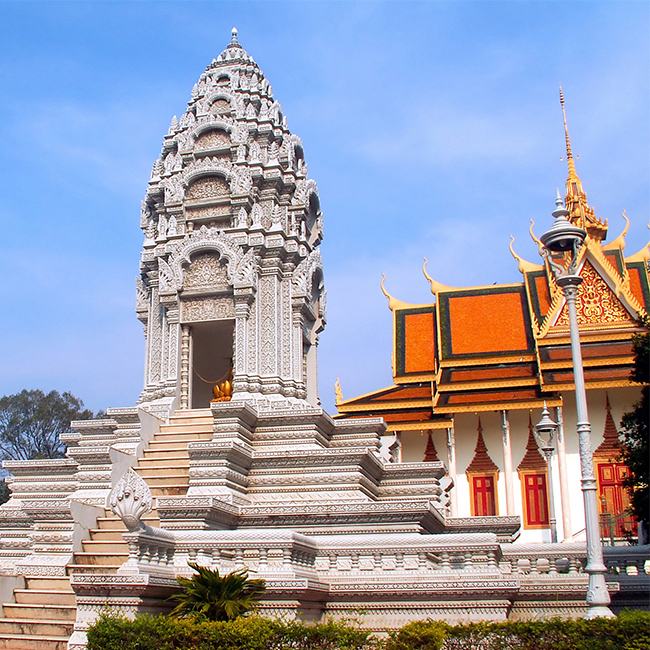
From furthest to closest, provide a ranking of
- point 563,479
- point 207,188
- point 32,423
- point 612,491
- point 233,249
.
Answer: point 32,423
point 612,491
point 563,479
point 207,188
point 233,249

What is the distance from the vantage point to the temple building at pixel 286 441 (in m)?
9.17

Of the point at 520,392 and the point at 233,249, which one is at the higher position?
the point at 233,249

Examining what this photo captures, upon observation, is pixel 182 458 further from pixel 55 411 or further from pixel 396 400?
pixel 55 411

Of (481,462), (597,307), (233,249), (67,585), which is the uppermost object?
(597,307)

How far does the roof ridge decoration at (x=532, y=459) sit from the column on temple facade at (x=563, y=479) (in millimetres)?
839

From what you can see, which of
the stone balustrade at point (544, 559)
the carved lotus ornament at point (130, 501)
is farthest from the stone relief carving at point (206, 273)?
the carved lotus ornament at point (130, 501)

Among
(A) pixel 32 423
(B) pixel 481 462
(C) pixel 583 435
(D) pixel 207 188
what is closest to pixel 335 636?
(C) pixel 583 435

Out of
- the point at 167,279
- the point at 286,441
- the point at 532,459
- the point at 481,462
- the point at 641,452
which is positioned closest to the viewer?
the point at 641,452

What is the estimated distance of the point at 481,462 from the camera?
1021 inches

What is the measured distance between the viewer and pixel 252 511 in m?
12.1

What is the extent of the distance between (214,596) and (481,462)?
1912 cm

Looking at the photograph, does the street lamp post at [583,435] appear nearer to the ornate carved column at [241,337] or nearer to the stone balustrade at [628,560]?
the stone balustrade at [628,560]

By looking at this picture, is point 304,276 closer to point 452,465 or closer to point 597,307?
point 452,465

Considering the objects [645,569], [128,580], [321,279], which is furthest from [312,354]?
[128,580]
